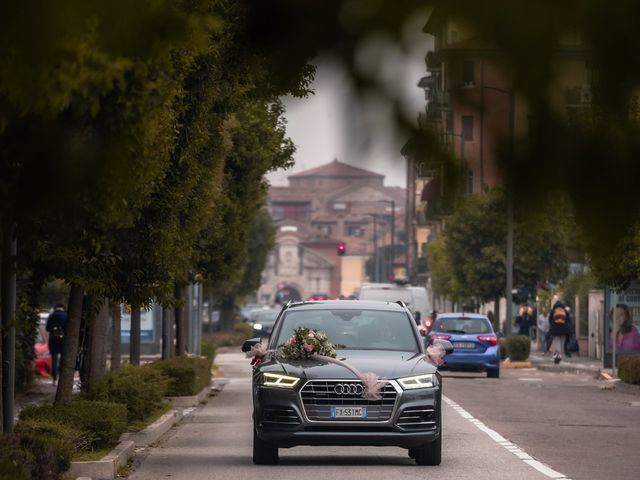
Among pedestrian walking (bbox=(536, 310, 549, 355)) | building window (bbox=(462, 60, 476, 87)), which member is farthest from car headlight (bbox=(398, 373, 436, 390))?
pedestrian walking (bbox=(536, 310, 549, 355))

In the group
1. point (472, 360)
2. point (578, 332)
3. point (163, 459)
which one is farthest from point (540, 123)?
point (578, 332)

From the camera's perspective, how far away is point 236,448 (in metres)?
16.5

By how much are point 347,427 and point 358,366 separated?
59 cm

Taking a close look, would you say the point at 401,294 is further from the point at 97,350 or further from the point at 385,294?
the point at 97,350

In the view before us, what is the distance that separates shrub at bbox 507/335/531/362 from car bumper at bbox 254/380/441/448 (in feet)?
104

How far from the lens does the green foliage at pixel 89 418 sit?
1446 centimetres

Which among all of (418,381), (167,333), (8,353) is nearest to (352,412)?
(418,381)

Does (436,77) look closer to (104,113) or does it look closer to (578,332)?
(104,113)

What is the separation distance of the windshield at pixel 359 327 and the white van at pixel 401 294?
24925mm

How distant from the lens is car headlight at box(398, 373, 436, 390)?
548 inches

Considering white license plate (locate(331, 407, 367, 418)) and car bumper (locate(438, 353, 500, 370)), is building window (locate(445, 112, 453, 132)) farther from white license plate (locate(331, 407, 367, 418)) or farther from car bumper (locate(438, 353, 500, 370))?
car bumper (locate(438, 353, 500, 370))

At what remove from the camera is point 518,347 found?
149ft

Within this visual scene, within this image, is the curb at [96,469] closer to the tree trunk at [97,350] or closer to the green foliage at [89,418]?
the green foliage at [89,418]

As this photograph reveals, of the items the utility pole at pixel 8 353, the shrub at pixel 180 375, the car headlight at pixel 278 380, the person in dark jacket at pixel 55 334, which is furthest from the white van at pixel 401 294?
the car headlight at pixel 278 380
